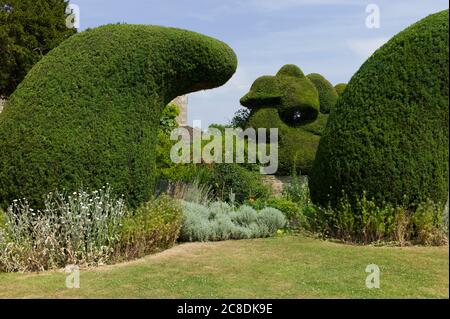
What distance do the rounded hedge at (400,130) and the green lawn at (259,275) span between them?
3.08ft

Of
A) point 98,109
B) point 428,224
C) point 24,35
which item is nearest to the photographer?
point 428,224

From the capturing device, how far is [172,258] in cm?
686

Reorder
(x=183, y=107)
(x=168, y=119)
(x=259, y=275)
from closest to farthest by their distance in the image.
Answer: (x=259, y=275)
(x=168, y=119)
(x=183, y=107)

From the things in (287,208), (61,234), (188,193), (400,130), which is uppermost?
(400,130)

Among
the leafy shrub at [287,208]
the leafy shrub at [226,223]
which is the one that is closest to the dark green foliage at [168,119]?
the leafy shrub at [287,208]

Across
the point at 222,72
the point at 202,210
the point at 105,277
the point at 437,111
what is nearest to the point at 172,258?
the point at 105,277

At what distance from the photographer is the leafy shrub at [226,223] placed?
8.09 meters

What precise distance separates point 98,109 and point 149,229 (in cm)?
192

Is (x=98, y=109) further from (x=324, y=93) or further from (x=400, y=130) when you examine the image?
(x=324, y=93)

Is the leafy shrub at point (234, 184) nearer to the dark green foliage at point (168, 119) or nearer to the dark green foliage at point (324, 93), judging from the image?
the dark green foliage at point (168, 119)

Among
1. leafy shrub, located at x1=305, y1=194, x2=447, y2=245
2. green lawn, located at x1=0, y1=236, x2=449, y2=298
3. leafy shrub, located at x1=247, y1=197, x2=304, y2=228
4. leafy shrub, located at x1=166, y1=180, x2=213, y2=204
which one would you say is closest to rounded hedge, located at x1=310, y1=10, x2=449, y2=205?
leafy shrub, located at x1=305, y1=194, x2=447, y2=245

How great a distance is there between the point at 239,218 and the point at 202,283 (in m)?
3.13

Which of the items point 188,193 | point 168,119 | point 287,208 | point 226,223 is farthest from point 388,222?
point 168,119

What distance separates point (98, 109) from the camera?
7.71 meters
